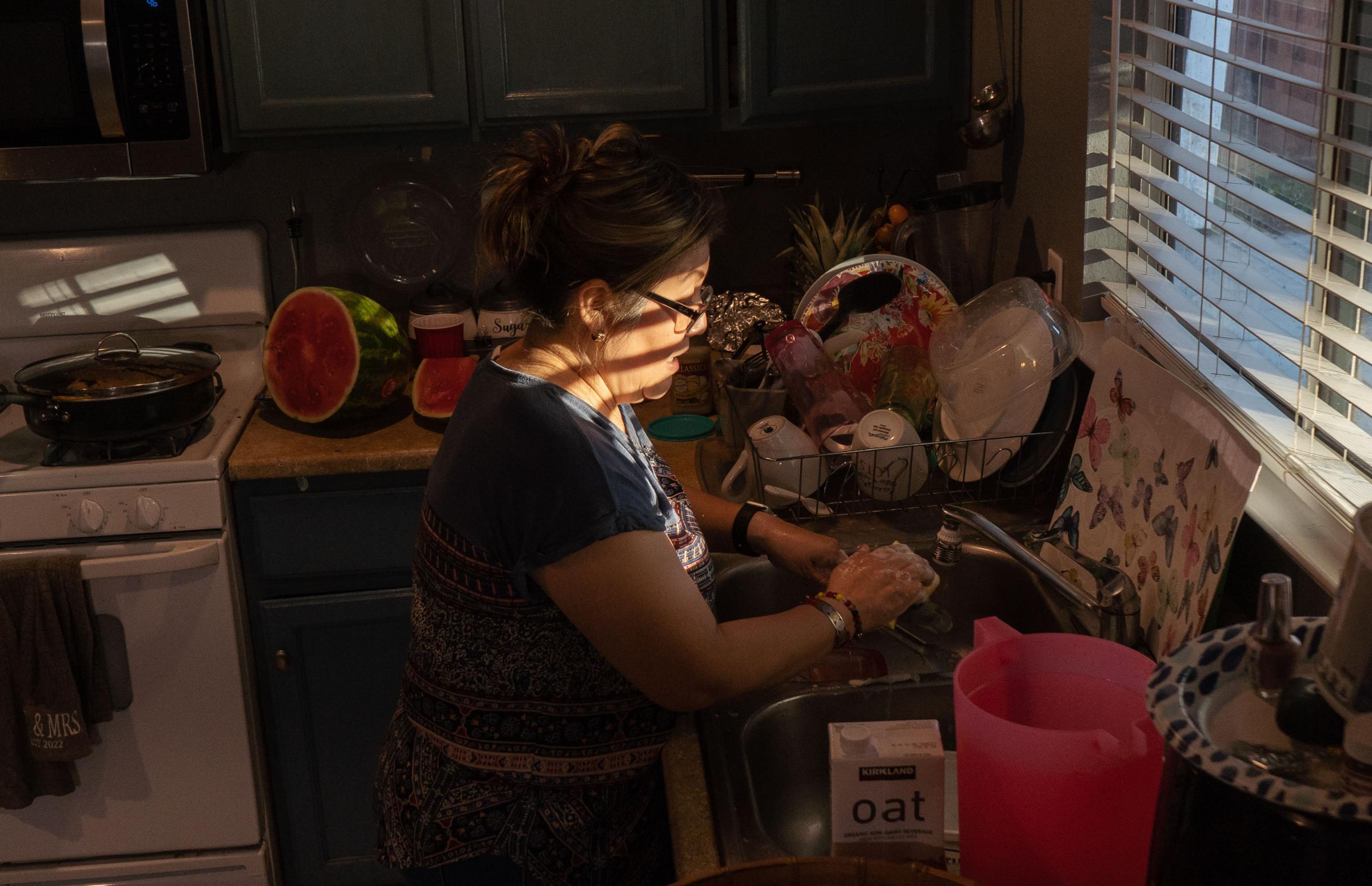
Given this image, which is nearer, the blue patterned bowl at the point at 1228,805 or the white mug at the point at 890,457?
the blue patterned bowl at the point at 1228,805

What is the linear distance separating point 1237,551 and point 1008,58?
1.22 meters

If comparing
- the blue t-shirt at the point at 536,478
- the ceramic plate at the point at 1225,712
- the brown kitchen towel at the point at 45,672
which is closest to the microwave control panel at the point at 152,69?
the brown kitchen towel at the point at 45,672

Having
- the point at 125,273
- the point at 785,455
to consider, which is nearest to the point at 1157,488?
the point at 785,455

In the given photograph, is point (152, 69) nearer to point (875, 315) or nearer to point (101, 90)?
point (101, 90)

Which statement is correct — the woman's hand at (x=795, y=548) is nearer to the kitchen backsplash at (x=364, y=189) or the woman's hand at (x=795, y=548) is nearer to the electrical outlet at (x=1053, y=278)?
the electrical outlet at (x=1053, y=278)

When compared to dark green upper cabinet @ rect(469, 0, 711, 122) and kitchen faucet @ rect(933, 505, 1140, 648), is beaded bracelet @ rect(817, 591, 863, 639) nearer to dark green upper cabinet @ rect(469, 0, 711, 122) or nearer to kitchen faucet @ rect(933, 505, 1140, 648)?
kitchen faucet @ rect(933, 505, 1140, 648)

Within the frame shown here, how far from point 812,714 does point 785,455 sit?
1.66ft

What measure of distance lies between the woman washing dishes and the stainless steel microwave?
1183 millimetres

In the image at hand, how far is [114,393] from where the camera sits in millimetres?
2076

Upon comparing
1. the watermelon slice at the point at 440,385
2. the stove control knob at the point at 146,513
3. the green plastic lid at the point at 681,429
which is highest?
the watermelon slice at the point at 440,385

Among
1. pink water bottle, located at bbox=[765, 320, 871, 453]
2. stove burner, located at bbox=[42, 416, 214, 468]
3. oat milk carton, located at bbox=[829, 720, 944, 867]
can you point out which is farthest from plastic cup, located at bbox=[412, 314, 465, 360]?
oat milk carton, located at bbox=[829, 720, 944, 867]

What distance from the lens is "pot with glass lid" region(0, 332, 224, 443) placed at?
2.08 meters

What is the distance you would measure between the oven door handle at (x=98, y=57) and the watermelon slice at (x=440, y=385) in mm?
708

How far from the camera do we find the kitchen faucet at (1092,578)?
128cm
